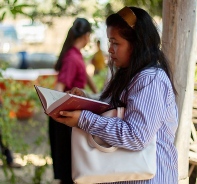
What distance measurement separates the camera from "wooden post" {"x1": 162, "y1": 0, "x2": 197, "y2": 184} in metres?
2.93

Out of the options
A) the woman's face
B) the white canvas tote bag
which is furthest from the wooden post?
the white canvas tote bag

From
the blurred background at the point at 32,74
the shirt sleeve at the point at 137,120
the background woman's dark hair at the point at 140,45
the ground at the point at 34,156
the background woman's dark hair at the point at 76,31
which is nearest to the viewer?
the shirt sleeve at the point at 137,120

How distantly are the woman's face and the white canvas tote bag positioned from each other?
0.38 metres

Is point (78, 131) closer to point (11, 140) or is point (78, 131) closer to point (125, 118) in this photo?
point (125, 118)

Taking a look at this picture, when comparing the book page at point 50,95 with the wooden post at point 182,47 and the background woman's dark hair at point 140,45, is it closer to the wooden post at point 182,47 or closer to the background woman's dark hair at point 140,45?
the background woman's dark hair at point 140,45

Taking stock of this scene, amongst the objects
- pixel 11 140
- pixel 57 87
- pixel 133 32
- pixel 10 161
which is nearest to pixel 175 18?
pixel 133 32

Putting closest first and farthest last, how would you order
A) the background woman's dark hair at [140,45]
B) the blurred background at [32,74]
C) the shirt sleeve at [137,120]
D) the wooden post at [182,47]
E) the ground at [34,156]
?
the shirt sleeve at [137,120] < the background woman's dark hair at [140,45] < the wooden post at [182,47] < the blurred background at [32,74] < the ground at [34,156]

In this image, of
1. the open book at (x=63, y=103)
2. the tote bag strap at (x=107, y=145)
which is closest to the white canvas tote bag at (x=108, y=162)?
the tote bag strap at (x=107, y=145)

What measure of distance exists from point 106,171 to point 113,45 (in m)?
0.57

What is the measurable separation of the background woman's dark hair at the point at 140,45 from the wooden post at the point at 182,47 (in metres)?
0.75

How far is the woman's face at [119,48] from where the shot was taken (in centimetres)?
216

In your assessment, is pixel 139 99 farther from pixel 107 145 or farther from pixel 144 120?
pixel 107 145

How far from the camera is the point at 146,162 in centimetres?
200

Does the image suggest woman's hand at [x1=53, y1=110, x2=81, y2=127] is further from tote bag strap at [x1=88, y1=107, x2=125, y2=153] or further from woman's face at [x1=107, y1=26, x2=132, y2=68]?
woman's face at [x1=107, y1=26, x2=132, y2=68]
